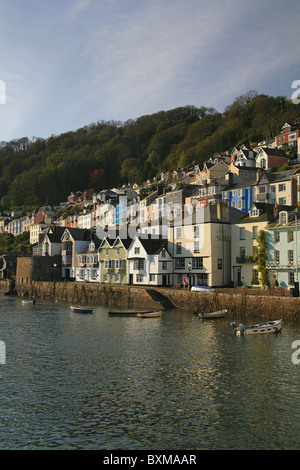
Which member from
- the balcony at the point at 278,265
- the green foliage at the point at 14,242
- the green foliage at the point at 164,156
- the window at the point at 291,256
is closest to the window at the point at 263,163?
the green foliage at the point at 164,156

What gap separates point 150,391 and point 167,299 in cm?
3254

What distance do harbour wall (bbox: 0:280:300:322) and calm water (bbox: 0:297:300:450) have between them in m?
4.05

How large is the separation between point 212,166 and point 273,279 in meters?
58.7

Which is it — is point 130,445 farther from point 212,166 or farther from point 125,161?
point 125,161

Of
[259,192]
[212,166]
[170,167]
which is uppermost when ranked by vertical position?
[170,167]

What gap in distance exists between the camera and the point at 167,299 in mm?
54000

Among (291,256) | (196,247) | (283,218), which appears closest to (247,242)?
(283,218)

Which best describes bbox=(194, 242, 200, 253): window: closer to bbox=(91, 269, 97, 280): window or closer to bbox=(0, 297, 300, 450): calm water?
bbox=(0, 297, 300, 450): calm water

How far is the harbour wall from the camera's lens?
137 ft

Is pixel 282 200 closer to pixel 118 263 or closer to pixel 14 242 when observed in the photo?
pixel 118 263

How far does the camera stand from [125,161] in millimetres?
184875

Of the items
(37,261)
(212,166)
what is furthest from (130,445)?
(212,166)

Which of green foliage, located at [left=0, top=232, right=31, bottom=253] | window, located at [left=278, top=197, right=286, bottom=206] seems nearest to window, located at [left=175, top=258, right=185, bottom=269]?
window, located at [left=278, top=197, right=286, bottom=206]

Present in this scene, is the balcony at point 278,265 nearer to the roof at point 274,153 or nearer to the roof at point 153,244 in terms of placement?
the roof at point 153,244
